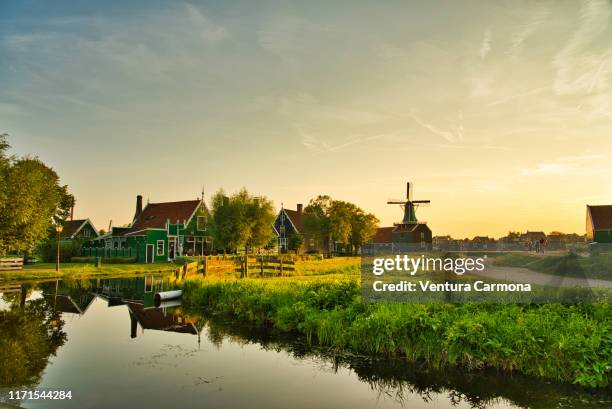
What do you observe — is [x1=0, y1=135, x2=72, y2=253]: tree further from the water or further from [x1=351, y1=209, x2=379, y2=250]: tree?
[x1=351, y1=209, x2=379, y2=250]: tree

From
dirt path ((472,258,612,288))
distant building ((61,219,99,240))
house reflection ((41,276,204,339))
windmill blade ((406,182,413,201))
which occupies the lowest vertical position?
house reflection ((41,276,204,339))

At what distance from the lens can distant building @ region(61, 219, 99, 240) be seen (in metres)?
56.7

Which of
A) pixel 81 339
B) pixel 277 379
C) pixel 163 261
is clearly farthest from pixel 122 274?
pixel 277 379

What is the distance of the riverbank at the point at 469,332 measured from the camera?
356 inches

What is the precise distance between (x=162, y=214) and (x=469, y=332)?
50.1m

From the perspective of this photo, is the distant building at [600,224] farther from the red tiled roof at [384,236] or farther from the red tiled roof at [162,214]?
the red tiled roof at [162,214]

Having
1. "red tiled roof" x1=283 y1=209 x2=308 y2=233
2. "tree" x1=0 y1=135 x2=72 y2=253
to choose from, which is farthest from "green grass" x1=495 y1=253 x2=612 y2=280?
"red tiled roof" x1=283 y1=209 x2=308 y2=233

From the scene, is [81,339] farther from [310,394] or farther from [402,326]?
[402,326]

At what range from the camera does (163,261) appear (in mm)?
49719

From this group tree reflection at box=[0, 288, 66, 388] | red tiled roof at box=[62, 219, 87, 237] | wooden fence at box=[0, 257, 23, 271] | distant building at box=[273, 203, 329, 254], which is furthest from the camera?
distant building at box=[273, 203, 329, 254]

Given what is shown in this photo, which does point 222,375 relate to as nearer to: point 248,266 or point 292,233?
point 248,266

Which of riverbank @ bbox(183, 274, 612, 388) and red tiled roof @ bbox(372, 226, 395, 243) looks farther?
red tiled roof @ bbox(372, 226, 395, 243)

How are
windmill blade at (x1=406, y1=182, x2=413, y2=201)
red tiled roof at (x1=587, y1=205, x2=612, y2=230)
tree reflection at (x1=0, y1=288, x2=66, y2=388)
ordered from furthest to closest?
1. windmill blade at (x1=406, y1=182, x2=413, y2=201)
2. red tiled roof at (x1=587, y1=205, x2=612, y2=230)
3. tree reflection at (x1=0, y1=288, x2=66, y2=388)

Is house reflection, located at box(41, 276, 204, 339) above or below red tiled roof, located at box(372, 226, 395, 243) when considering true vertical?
below
